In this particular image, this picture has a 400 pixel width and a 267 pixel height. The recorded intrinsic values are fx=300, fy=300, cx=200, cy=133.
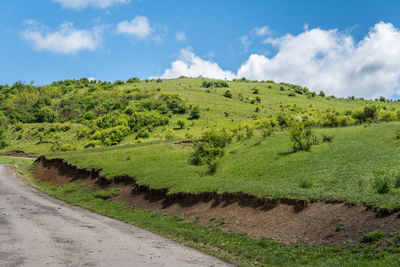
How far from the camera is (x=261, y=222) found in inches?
710

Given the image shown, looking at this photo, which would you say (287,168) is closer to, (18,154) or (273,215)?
(273,215)

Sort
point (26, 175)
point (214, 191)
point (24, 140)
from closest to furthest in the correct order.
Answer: point (214, 191) → point (26, 175) → point (24, 140)

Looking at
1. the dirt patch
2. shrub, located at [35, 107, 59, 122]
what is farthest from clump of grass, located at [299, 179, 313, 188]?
shrub, located at [35, 107, 59, 122]

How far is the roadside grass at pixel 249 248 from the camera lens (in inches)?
464

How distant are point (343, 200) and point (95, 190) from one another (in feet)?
89.0

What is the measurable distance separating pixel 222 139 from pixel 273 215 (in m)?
31.0

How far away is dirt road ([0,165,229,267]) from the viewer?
1236cm

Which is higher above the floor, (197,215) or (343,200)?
(343,200)

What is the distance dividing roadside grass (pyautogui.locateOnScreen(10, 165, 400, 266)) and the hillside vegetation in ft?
10.8

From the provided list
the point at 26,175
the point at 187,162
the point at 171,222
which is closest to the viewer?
the point at 171,222

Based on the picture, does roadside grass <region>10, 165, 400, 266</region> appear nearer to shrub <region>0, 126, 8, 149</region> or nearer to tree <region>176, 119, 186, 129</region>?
tree <region>176, 119, 186, 129</region>

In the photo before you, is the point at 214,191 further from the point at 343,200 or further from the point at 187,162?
the point at 187,162

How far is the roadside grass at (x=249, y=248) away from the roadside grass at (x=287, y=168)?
322 centimetres

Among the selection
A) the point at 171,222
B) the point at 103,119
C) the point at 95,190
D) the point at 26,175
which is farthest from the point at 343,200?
the point at 103,119
